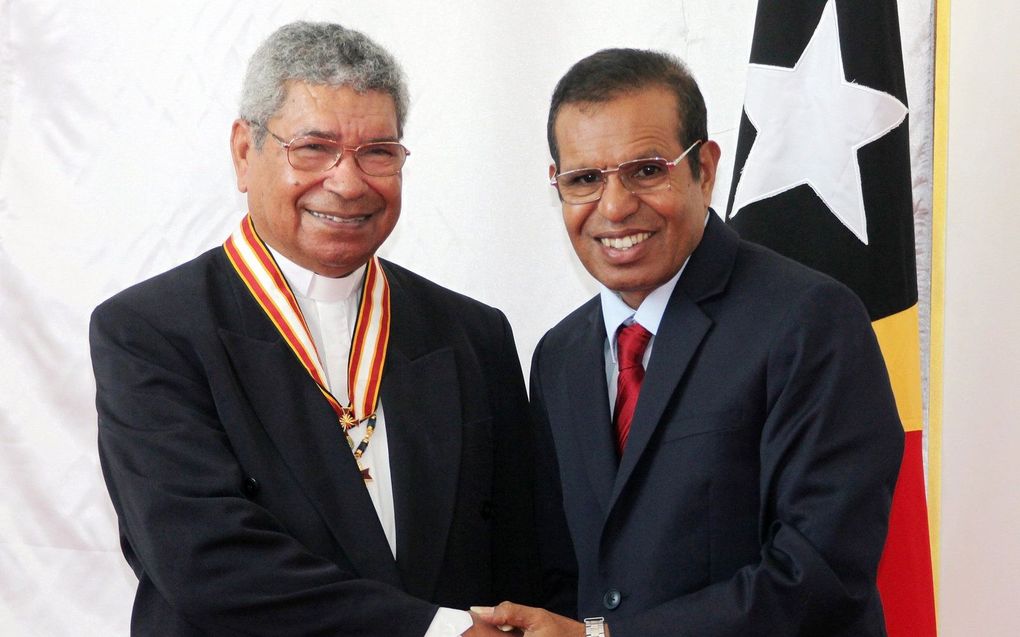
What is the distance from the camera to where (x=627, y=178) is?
241cm

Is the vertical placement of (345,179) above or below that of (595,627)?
above

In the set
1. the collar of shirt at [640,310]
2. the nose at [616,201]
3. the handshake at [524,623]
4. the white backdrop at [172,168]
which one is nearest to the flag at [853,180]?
the white backdrop at [172,168]

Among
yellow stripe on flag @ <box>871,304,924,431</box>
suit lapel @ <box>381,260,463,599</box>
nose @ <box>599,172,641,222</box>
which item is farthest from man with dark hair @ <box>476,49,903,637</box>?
yellow stripe on flag @ <box>871,304,924,431</box>

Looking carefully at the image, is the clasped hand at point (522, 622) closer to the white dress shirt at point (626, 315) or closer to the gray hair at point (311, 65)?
the white dress shirt at point (626, 315)

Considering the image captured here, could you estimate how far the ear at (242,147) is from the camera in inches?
98.5

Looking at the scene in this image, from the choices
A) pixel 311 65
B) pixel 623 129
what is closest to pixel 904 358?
pixel 623 129

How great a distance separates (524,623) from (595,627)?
14 centimetres

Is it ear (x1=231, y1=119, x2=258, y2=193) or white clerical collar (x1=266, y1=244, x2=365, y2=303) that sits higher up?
ear (x1=231, y1=119, x2=258, y2=193)

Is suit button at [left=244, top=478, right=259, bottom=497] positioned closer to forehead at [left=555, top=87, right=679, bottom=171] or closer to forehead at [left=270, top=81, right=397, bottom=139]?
forehead at [left=270, top=81, right=397, bottom=139]

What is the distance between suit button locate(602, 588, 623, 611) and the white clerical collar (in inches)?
33.1

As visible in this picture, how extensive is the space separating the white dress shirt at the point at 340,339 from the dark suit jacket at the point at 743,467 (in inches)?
15.8

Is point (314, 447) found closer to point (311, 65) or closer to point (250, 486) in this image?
point (250, 486)

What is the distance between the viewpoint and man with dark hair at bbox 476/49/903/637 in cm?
217

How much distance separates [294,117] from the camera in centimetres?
240
